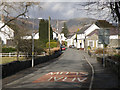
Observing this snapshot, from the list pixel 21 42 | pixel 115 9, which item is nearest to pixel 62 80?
pixel 115 9

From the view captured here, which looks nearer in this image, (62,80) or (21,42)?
(62,80)

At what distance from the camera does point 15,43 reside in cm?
3538

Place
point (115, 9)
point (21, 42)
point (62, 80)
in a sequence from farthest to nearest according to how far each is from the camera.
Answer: point (21, 42) < point (62, 80) < point (115, 9)

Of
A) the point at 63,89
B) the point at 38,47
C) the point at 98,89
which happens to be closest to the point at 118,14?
the point at 98,89

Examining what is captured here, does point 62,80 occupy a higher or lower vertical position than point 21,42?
lower

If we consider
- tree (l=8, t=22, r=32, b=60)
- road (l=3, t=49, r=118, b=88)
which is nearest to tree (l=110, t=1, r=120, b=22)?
road (l=3, t=49, r=118, b=88)

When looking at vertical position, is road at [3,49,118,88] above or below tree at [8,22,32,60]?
below

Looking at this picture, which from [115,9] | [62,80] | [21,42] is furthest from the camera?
[21,42]

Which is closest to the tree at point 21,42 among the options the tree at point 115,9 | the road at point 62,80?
the road at point 62,80

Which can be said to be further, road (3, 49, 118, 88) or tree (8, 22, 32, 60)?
tree (8, 22, 32, 60)

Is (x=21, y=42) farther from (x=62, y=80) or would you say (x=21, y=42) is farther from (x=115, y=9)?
(x=115, y=9)

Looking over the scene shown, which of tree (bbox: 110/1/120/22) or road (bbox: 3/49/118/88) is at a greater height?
tree (bbox: 110/1/120/22)

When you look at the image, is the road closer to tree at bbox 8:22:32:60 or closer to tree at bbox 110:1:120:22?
tree at bbox 110:1:120:22

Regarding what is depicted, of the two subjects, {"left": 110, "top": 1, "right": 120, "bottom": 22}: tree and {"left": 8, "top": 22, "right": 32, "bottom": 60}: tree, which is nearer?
{"left": 110, "top": 1, "right": 120, "bottom": 22}: tree
